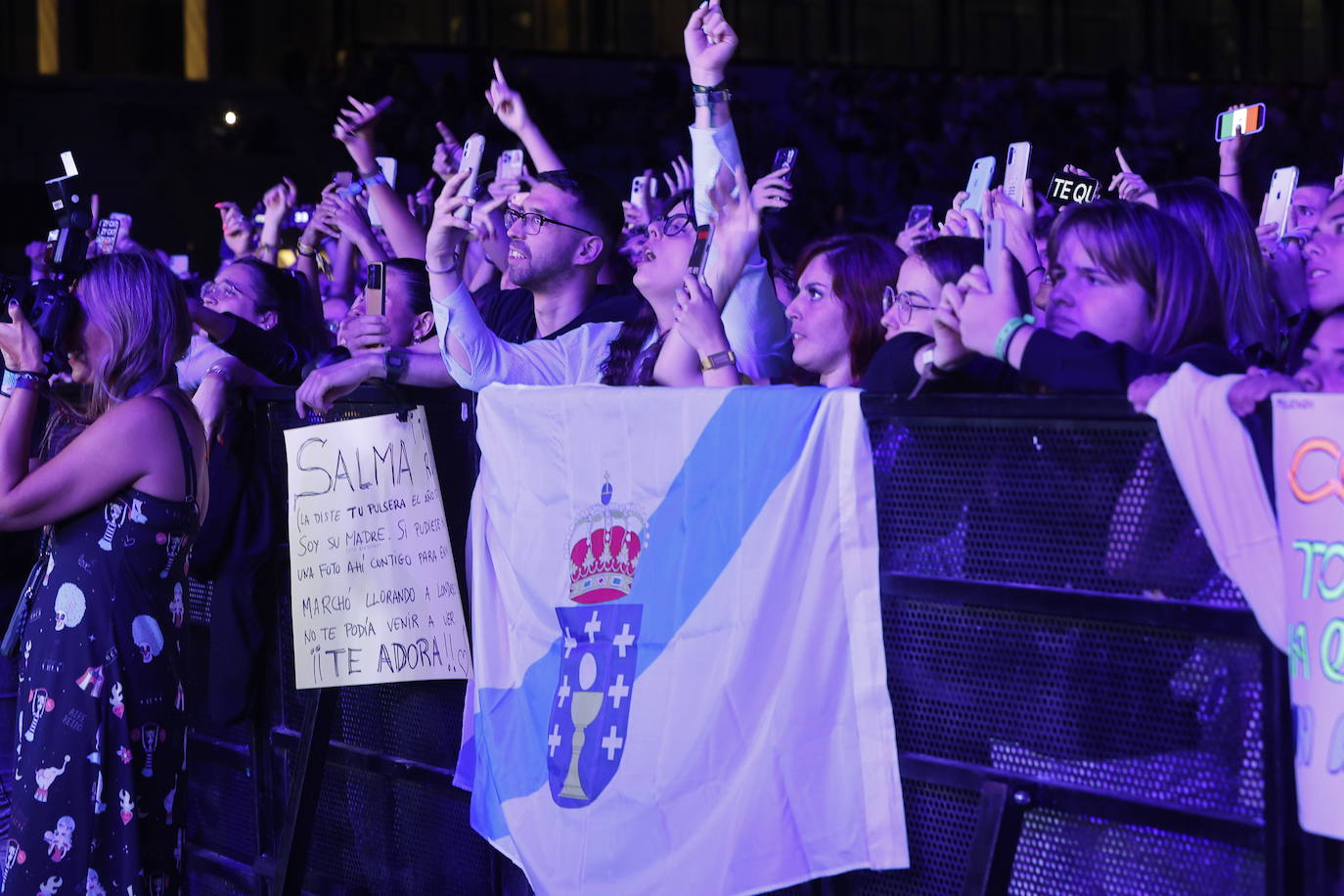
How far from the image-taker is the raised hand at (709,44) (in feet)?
13.8

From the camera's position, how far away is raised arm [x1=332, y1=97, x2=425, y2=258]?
568cm

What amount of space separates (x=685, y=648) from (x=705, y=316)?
2.46ft

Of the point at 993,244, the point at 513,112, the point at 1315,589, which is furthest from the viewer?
the point at 513,112

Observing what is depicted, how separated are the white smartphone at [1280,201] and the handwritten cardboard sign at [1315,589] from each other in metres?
2.38

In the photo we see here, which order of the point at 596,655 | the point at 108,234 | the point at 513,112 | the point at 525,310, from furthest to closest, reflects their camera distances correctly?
the point at 108,234, the point at 513,112, the point at 525,310, the point at 596,655

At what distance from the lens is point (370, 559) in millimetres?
Answer: 4242

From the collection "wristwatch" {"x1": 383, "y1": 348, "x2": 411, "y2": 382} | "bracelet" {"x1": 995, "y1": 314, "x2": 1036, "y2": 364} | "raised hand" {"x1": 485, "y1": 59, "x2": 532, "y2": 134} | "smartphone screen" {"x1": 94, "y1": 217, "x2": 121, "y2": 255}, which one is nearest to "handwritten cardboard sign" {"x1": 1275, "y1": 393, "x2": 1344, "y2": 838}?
"bracelet" {"x1": 995, "y1": 314, "x2": 1036, "y2": 364}

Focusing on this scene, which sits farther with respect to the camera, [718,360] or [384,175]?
[384,175]

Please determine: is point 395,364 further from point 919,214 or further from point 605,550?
point 919,214

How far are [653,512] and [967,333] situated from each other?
2.77ft

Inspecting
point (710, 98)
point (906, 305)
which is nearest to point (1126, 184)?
point (710, 98)

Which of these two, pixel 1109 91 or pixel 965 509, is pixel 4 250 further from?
pixel 965 509

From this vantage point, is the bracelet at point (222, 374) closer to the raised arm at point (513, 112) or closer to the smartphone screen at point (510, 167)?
the smartphone screen at point (510, 167)

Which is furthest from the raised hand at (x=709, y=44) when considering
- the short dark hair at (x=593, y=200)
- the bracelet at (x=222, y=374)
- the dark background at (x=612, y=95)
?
the dark background at (x=612, y=95)
